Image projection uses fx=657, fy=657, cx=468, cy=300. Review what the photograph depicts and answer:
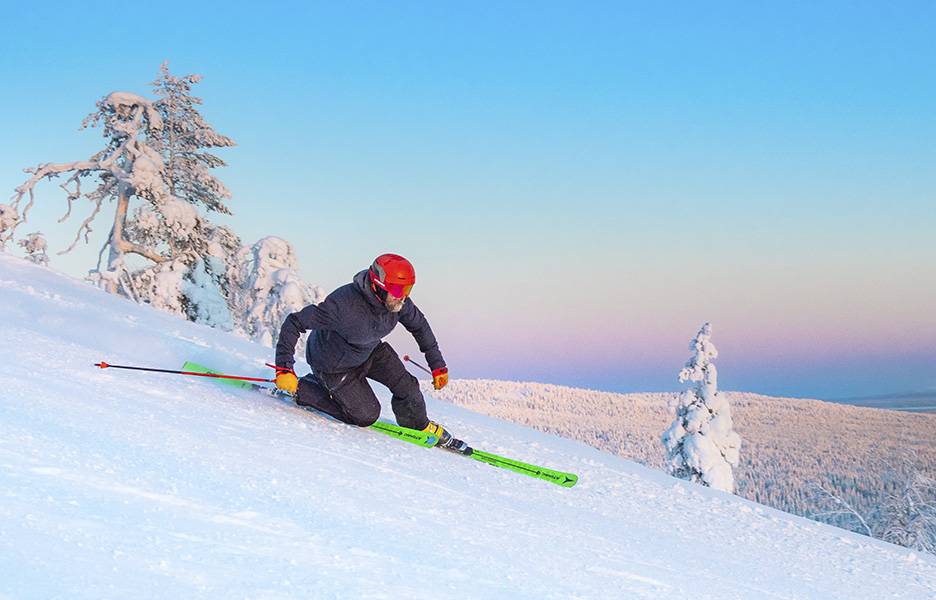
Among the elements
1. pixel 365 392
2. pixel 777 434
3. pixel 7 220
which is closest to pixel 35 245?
pixel 7 220

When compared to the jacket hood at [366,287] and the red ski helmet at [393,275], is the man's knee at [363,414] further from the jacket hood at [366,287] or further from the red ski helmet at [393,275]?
the red ski helmet at [393,275]

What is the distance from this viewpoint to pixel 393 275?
5.14 m

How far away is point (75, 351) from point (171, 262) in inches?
594

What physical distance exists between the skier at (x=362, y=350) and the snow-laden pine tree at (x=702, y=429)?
51.5 feet

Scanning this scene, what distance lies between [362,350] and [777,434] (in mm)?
69812

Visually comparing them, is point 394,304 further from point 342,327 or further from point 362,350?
point 362,350

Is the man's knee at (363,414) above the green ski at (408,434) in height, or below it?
above

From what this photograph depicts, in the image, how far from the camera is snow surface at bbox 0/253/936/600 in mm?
2365

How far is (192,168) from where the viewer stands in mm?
22594

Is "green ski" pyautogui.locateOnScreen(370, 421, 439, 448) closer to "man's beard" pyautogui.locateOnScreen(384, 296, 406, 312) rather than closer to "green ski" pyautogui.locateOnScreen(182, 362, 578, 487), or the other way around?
"green ski" pyautogui.locateOnScreen(182, 362, 578, 487)

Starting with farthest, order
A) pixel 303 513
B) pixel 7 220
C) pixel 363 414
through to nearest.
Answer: pixel 7 220 → pixel 363 414 → pixel 303 513

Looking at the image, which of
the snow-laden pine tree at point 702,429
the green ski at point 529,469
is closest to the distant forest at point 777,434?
the snow-laden pine tree at point 702,429

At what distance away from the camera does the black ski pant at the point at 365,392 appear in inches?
226

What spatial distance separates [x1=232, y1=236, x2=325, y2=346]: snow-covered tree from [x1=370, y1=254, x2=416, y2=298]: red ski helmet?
15.4m
